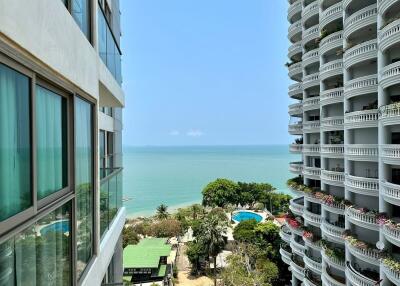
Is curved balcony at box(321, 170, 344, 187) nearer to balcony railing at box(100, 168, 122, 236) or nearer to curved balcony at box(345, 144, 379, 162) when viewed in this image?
curved balcony at box(345, 144, 379, 162)

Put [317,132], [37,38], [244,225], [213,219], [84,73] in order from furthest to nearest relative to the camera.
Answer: [244,225] → [213,219] → [317,132] → [84,73] → [37,38]

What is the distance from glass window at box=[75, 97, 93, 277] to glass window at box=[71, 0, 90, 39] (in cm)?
109

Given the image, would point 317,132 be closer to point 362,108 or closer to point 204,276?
point 362,108

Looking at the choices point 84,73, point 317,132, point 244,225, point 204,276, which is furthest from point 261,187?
point 84,73

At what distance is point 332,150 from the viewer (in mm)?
24047

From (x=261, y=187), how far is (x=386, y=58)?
6024 cm

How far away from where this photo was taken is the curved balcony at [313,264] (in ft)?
81.0

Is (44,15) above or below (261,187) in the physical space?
above

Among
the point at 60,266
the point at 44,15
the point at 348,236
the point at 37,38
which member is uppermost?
the point at 44,15

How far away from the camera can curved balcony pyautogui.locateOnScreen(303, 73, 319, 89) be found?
27.1 metres

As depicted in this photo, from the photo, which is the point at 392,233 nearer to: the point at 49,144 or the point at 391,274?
the point at 391,274

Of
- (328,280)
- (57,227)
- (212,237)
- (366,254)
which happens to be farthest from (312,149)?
(57,227)

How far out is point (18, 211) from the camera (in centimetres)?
301

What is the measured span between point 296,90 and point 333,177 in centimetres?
992
